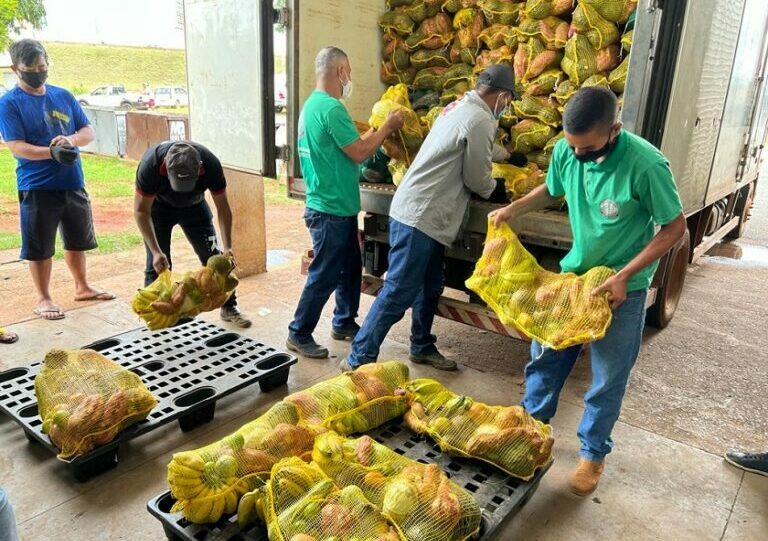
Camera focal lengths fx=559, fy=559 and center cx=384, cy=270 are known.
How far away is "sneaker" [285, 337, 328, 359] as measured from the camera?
392cm

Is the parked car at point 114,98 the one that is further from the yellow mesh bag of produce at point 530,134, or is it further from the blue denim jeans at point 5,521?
the blue denim jeans at point 5,521

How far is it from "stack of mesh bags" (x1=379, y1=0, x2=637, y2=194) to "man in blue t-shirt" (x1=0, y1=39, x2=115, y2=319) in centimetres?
253

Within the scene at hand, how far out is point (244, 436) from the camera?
227cm

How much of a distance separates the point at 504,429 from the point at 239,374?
5.35 ft

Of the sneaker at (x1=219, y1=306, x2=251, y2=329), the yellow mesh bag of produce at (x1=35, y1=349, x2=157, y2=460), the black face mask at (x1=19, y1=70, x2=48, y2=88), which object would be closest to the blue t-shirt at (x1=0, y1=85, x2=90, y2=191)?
the black face mask at (x1=19, y1=70, x2=48, y2=88)

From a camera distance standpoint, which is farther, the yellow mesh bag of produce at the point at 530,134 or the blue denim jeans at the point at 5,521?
the yellow mesh bag of produce at the point at 530,134

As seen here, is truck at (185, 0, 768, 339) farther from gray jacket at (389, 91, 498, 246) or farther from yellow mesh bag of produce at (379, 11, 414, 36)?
→ gray jacket at (389, 91, 498, 246)

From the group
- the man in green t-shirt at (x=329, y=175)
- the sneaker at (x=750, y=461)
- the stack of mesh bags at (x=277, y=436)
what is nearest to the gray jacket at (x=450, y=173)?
the man in green t-shirt at (x=329, y=175)

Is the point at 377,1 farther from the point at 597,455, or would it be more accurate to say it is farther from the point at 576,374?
the point at 597,455

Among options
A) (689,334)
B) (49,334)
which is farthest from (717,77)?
(49,334)

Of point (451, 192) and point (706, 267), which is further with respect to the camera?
point (706, 267)

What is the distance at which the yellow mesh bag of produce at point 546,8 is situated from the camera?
394 cm

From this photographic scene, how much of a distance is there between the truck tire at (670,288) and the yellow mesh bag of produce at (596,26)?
1.68 meters

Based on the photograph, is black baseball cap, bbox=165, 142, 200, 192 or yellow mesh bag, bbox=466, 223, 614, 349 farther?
black baseball cap, bbox=165, 142, 200, 192
